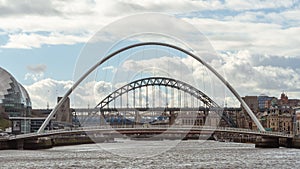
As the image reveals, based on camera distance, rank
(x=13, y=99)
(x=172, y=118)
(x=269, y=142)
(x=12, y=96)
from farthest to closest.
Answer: (x=172, y=118), (x=13, y=99), (x=12, y=96), (x=269, y=142)

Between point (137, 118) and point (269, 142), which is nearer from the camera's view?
point (269, 142)

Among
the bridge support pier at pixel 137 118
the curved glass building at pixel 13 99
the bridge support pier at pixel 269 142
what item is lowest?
the bridge support pier at pixel 269 142

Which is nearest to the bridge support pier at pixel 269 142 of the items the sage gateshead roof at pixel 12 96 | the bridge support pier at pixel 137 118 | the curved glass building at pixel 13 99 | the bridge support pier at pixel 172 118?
the bridge support pier at pixel 137 118

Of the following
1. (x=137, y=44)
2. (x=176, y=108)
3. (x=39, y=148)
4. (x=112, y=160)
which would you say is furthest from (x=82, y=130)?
(x=176, y=108)

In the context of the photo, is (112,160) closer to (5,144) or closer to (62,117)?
(5,144)

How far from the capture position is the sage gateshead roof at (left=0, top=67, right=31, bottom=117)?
138 metres

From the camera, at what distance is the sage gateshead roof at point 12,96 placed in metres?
138

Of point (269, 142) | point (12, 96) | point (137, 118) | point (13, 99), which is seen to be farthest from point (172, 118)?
point (269, 142)

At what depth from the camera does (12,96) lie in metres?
143

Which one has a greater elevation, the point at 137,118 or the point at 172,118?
the point at 172,118

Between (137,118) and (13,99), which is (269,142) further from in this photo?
(13,99)

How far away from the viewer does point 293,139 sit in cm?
10800

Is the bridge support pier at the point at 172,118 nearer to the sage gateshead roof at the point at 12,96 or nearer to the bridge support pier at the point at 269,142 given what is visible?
the sage gateshead roof at the point at 12,96

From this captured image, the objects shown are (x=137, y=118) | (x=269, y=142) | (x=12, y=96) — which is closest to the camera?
(x=269, y=142)
